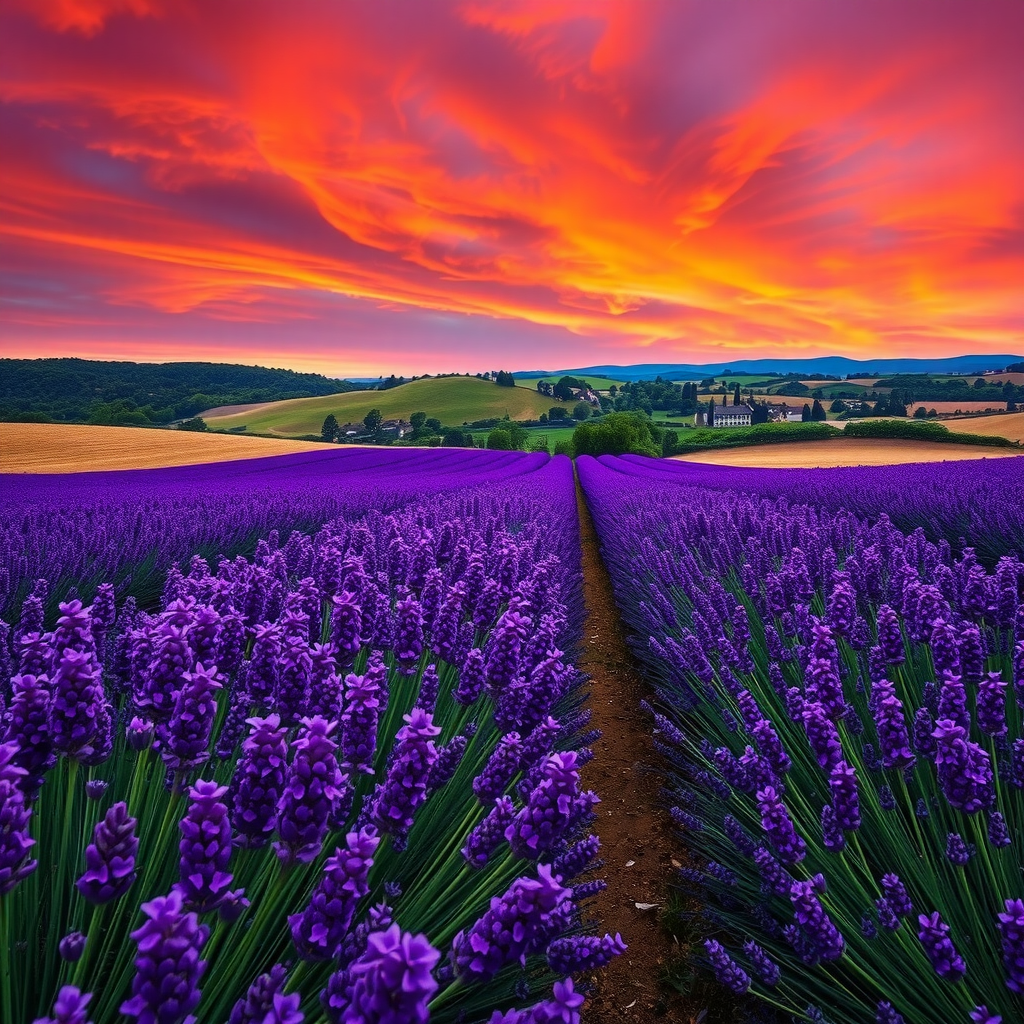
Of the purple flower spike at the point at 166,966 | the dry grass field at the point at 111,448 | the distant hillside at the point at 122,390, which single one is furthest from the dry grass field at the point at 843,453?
the distant hillside at the point at 122,390

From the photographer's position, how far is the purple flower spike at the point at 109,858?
0.77 meters

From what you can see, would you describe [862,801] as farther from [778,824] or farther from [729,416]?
[729,416]

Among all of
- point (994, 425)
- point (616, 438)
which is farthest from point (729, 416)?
point (616, 438)

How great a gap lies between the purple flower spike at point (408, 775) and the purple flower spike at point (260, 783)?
7.2 inches

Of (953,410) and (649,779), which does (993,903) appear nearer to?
(649,779)

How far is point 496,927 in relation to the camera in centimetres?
76

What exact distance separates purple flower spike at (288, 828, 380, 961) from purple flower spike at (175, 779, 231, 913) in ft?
0.42

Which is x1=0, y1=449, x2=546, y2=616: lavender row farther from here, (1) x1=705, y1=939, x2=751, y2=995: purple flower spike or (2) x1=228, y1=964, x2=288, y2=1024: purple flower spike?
(1) x1=705, y1=939, x2=751, y2=995: purple flower spike

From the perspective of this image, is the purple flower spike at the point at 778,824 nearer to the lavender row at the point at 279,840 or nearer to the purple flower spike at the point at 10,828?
the lavender row at the point at 279,840

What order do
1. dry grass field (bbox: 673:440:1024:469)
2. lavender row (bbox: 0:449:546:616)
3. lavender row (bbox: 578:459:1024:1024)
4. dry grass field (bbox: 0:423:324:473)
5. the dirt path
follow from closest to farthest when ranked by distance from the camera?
lavender row (bbox: 578:459:1024:1024)
the dirt path
lavender row (bbox: 0:449:546:616)
dry grass field (bbox: 0:423:324:473)
dry grass field (bbox: 673:440:1024:469)

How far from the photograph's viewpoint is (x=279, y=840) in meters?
0.96

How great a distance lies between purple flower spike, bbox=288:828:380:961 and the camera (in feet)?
2.56

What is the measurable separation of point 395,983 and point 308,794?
1.15 ft

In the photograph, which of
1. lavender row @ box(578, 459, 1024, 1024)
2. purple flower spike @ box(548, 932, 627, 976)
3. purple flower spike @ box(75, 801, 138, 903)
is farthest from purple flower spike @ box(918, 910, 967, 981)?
purple flower spike @ box(75, 801, 138, 903)
